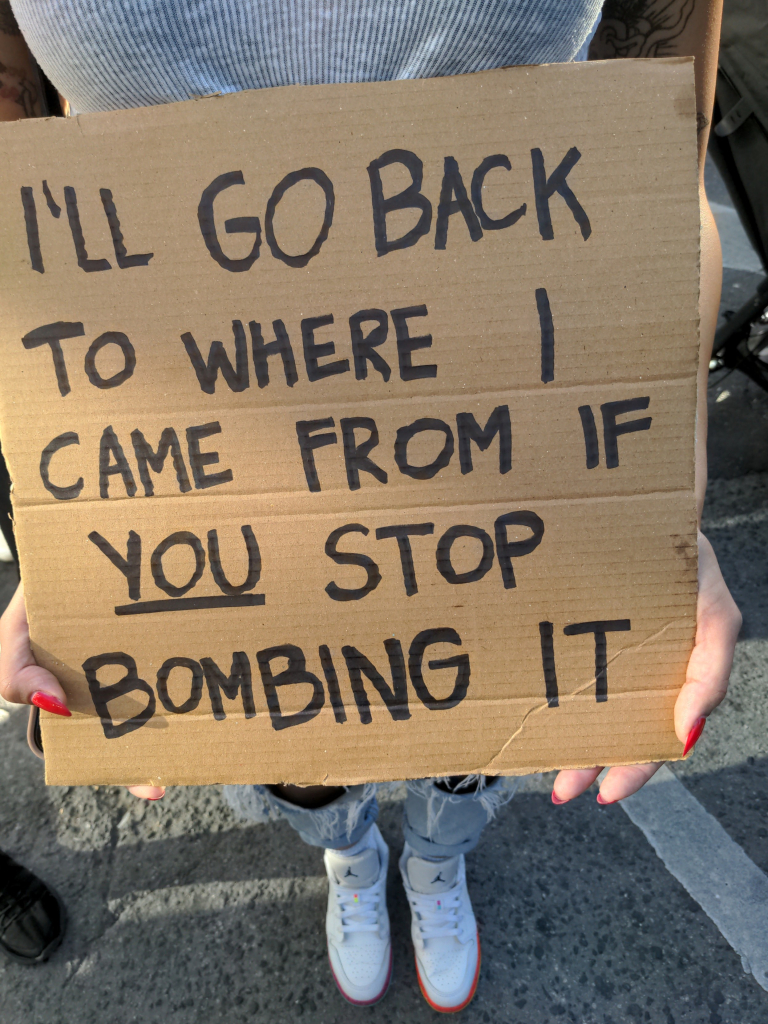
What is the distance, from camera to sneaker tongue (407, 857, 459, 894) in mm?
1234

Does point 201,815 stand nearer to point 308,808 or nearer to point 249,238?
point 308,808

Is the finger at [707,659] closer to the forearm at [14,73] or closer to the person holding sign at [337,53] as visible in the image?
the person holding sign at [337,53]

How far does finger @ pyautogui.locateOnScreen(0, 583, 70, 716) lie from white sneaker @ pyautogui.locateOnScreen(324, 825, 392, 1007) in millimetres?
691

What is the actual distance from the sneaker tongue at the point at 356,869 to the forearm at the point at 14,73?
1243 mm

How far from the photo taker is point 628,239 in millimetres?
705

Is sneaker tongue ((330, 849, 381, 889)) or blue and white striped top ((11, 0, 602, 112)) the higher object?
blue and white striped top ((11, 0, 602, 112))

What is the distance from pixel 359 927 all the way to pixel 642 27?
1514 mm

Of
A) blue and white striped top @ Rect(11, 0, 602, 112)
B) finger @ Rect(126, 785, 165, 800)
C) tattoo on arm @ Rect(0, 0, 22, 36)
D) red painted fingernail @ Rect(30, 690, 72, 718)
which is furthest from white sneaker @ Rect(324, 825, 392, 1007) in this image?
tattoo on arm @ Rect(0, 0, 22, 36)

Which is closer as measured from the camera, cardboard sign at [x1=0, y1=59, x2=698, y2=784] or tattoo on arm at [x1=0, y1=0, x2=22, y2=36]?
cardboard sign at [x1=0, y1=59, x2=698, y2=784]

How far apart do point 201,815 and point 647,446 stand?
1287 mm

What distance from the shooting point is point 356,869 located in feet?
4.13

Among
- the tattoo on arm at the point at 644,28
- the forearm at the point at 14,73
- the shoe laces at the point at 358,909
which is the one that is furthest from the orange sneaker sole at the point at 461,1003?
the forearm at the point at 14,73

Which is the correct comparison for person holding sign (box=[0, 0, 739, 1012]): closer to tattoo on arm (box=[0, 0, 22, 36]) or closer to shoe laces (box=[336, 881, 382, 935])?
tattoo on arm (box=[0, 0, 22, 36])

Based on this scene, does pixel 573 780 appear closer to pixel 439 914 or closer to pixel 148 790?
pixel 148 790
